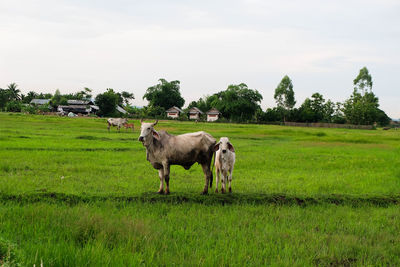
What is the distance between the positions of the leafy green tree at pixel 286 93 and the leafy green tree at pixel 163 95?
32.8 metres

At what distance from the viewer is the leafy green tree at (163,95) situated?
9662 cm

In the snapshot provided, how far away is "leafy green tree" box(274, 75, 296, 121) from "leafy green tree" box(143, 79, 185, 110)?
32774mm

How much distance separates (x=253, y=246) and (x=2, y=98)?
324 feet

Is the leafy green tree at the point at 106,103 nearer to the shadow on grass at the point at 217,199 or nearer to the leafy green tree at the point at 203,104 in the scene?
the leafy green tree at the point at 203,104

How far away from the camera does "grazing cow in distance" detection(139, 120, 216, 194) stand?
7461 mm

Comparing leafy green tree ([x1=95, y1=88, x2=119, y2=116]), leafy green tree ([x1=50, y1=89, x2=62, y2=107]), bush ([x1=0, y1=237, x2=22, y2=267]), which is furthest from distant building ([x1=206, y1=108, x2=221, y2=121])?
bush ([x1=0, y1=237, x2=22, y2=267])

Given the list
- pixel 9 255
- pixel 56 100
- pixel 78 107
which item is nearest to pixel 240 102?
pixel 78 107

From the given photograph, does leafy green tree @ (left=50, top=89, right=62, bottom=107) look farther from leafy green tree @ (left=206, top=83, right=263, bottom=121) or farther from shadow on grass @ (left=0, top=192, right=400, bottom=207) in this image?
shadow on grass @ (left=0, top=192, right=400, bottom=207)

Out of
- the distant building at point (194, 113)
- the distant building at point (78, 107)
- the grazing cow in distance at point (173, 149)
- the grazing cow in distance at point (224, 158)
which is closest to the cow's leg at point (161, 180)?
the grazing cow in distance at point (173, 149)

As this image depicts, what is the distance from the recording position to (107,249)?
160 inches

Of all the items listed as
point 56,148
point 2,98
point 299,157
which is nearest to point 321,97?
point 299,157

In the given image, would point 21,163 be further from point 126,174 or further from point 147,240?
point 147,240

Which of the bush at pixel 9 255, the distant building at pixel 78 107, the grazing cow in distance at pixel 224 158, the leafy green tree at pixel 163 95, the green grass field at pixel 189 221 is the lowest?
the green grass field at pixel 189 221

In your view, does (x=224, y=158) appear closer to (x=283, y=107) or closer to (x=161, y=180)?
(x=161, y=180)
